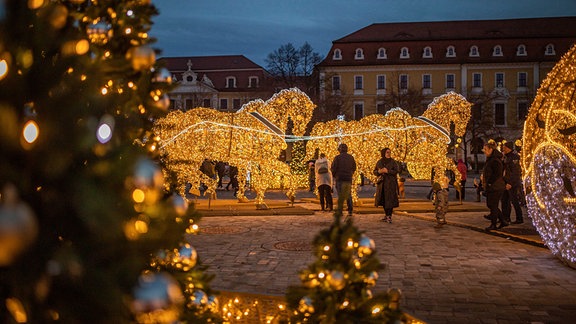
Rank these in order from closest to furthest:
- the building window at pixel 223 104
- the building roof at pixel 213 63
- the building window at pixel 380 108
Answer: the building window at pixel 380 108
the building window at pixel 223 104
the building roof at pixel 213 63

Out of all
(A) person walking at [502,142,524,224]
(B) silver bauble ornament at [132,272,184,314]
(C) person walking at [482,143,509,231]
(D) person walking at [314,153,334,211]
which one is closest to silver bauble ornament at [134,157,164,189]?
(B) silver bauble ornament at [132,272,184,314]

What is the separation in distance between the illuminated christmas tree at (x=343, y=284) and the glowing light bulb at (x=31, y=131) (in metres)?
1.22

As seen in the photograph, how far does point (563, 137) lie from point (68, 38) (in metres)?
7.34

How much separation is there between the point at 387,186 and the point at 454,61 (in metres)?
59.7

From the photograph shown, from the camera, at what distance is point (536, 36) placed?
69.1m

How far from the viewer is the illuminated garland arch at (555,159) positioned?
7738mm

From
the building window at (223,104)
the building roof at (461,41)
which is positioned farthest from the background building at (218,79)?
the building roof at (461,41)

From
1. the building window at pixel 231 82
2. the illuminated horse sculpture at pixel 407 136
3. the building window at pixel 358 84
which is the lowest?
the illuminated horse sculpture at pixel 407 136

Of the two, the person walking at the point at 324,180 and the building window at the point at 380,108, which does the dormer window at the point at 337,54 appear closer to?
the building window at the point at 380,108

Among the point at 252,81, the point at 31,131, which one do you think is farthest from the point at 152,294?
the point at 252,81

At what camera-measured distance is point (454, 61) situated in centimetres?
7019

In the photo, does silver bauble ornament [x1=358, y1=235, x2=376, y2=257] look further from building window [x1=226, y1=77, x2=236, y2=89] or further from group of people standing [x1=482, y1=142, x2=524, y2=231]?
building window [x1=226, y1=77, x2=236, y2=89]

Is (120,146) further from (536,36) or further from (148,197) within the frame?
(536,36)

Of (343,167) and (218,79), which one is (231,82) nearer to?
(218,79)
